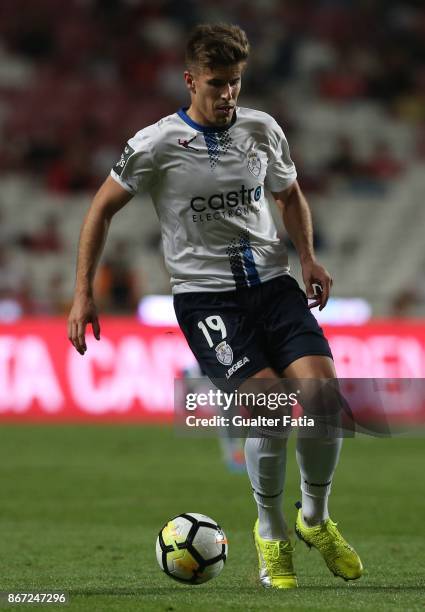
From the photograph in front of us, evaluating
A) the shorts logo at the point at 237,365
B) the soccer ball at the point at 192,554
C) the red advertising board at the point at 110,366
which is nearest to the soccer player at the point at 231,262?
the shorts logo at the point at 237,365

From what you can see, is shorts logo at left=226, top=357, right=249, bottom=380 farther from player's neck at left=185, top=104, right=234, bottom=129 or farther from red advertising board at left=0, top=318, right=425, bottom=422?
red advertising board at left=0, top=318, right=425, bottom=422

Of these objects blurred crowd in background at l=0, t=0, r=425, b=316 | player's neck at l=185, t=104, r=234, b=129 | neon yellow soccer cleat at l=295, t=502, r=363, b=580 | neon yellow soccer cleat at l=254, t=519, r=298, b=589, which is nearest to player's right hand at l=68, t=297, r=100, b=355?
player's neck at l=185, t=104, r=234, b=129

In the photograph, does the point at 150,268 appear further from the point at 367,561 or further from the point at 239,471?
the point at 367,561

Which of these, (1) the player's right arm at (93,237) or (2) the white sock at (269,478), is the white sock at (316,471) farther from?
(1) the player's right arm at (93,237)

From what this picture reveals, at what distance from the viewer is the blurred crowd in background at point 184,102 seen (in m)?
19.7

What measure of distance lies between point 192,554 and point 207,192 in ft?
4.80

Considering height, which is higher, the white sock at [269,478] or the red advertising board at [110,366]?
the white sock at [269,478]

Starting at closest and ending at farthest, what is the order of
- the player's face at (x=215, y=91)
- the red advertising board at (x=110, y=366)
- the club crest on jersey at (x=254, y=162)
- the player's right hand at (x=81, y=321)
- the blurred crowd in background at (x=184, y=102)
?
the player's right hand at (x=81, y=321), the player's face at (x=215, y=91), the club crest on jersey at (x=254, y=162), the red advertising board at (x=110, y=366), the blurred crowd in background at (x=184, y=102)

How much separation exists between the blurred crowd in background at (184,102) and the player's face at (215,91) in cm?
1293

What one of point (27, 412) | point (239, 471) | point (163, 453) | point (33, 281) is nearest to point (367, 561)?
point (239, 471)

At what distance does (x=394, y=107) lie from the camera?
22094 millimetres

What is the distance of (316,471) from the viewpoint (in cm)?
539

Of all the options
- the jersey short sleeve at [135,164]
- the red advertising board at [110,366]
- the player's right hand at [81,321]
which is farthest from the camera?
the red advertising board at [110,366]

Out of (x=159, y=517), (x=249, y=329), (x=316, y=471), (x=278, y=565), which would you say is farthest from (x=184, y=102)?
(x=278, y=565)
